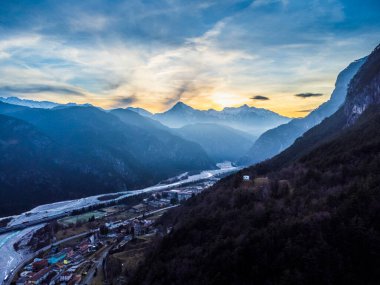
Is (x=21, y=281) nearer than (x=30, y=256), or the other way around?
(x=21, y=281)

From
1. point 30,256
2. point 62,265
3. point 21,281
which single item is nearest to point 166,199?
point 30,256

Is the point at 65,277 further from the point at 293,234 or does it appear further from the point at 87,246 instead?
the point at 293,234

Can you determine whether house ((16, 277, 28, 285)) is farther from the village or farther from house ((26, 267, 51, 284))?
house ((26, 267, 51, 284))

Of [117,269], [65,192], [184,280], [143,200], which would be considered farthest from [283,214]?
[65,192]

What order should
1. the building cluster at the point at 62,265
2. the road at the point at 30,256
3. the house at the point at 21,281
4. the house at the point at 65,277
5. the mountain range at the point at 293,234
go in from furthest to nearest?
the road at the point at 30,256, the house at the point at 21,281, the building cluster at the point at 62,265, the house at the point at 65,277, the mountain range at the point at 293,234

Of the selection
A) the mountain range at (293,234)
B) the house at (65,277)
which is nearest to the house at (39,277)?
the house at (65,277)

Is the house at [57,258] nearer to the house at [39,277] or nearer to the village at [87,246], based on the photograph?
the village at [87,246]

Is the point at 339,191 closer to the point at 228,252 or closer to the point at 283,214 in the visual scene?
the point at 283,214
